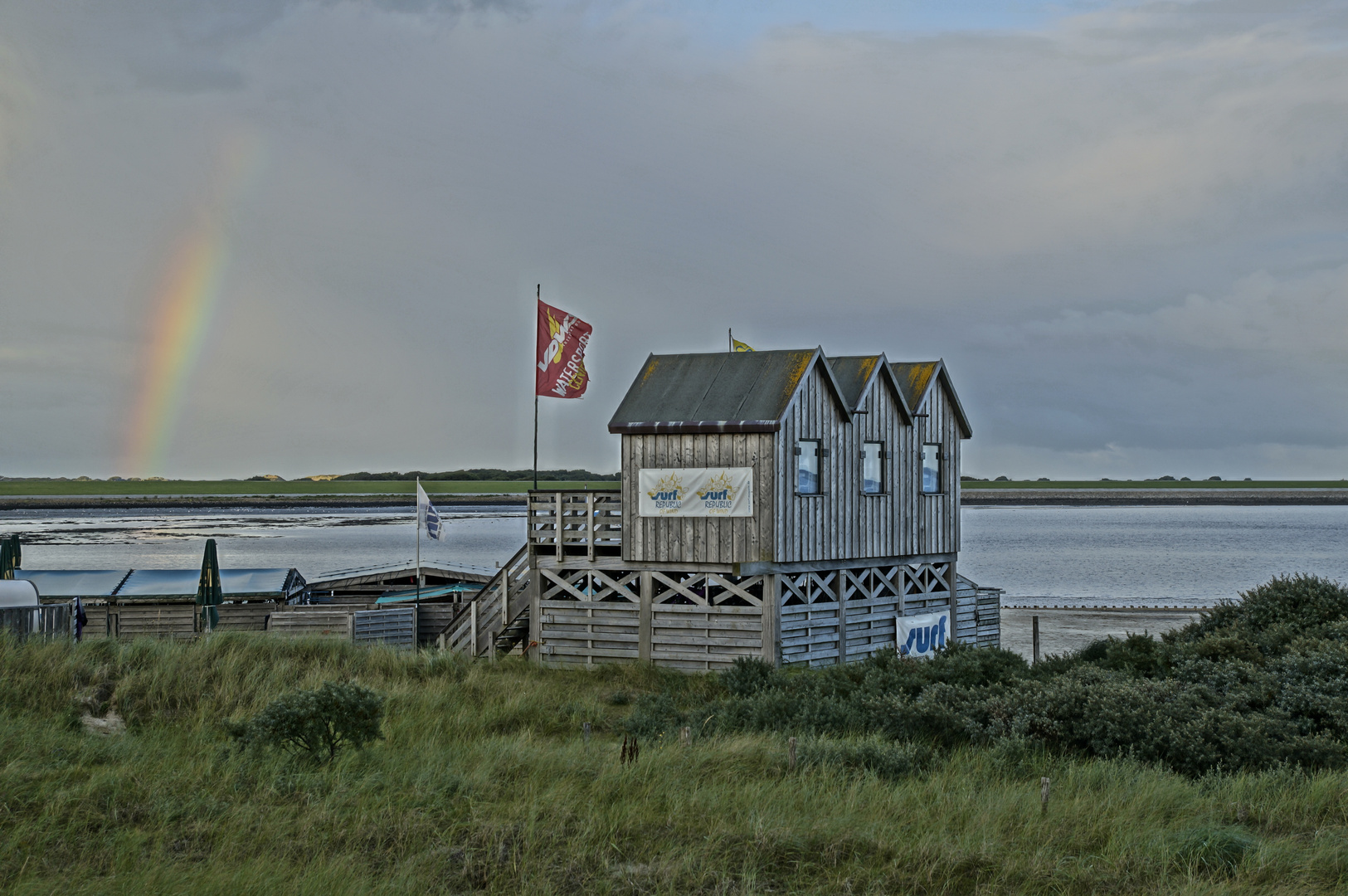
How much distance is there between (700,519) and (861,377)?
5260mm

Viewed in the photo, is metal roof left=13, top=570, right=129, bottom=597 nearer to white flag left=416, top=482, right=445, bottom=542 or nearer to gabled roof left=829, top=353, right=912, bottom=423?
white flag left=416, top=482, right=445, bottom=542

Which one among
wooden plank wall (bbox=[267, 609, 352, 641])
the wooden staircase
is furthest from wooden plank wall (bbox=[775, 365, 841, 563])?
wooden plank wall (bbox=[267, 609, 352, 641])

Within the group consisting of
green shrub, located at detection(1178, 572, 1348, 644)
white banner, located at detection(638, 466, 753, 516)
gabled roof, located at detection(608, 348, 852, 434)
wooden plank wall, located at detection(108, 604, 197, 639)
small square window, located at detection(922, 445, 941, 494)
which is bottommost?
wooden plank wall, located at detection(108, 604, 197, 639)

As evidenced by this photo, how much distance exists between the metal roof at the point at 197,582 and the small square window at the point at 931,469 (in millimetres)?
18209

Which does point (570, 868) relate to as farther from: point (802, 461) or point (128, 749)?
point (802, 461)

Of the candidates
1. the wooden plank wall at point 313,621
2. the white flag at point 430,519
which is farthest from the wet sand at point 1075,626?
the wooden plank wall at point 313,621

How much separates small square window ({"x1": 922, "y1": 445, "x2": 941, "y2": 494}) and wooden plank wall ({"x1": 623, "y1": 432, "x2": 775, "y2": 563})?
658cm

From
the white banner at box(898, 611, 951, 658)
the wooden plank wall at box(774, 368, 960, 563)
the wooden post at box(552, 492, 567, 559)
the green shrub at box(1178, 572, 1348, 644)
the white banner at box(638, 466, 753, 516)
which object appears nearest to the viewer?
the green shrub at box(1178, 572, 1348, 644)

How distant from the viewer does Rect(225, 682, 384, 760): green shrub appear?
1195 centimetres

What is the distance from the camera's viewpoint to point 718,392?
24.4m

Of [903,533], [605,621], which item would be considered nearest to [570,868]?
[605,621]

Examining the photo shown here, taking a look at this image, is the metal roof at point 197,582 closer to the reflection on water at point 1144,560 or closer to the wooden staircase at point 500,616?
the wooden staircase at point 500,616

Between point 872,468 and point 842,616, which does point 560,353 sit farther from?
point 842,616

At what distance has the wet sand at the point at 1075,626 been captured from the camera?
35875 mm
